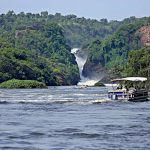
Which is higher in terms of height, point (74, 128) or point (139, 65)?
point (139, 65)

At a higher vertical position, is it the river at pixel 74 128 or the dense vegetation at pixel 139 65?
the dense vegetation at pixel 139 65

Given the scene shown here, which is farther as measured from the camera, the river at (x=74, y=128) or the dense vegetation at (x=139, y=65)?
the dense vegetation at (x=139, y=65)

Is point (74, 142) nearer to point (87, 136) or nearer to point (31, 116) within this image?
point (87, 136)

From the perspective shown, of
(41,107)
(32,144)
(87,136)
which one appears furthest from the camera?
(41,107)

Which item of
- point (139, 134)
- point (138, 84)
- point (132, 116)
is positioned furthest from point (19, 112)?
point (138, 84)

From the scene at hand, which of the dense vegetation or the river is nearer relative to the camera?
the river

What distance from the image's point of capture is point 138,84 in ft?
433

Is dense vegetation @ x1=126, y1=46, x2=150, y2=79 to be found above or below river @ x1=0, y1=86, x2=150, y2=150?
above

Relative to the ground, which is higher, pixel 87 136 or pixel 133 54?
pixel 133 54

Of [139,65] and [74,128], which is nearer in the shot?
[74,128]

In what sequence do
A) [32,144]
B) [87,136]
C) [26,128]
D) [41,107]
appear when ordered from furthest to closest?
1. [41,107]
2. [26,128]
3. [87,136]
4. [32,144]

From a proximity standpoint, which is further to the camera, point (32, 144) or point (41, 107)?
point (41, 107)

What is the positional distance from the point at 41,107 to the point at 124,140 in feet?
134

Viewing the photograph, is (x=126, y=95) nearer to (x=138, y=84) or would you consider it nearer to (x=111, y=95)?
(x=111, y=95)
